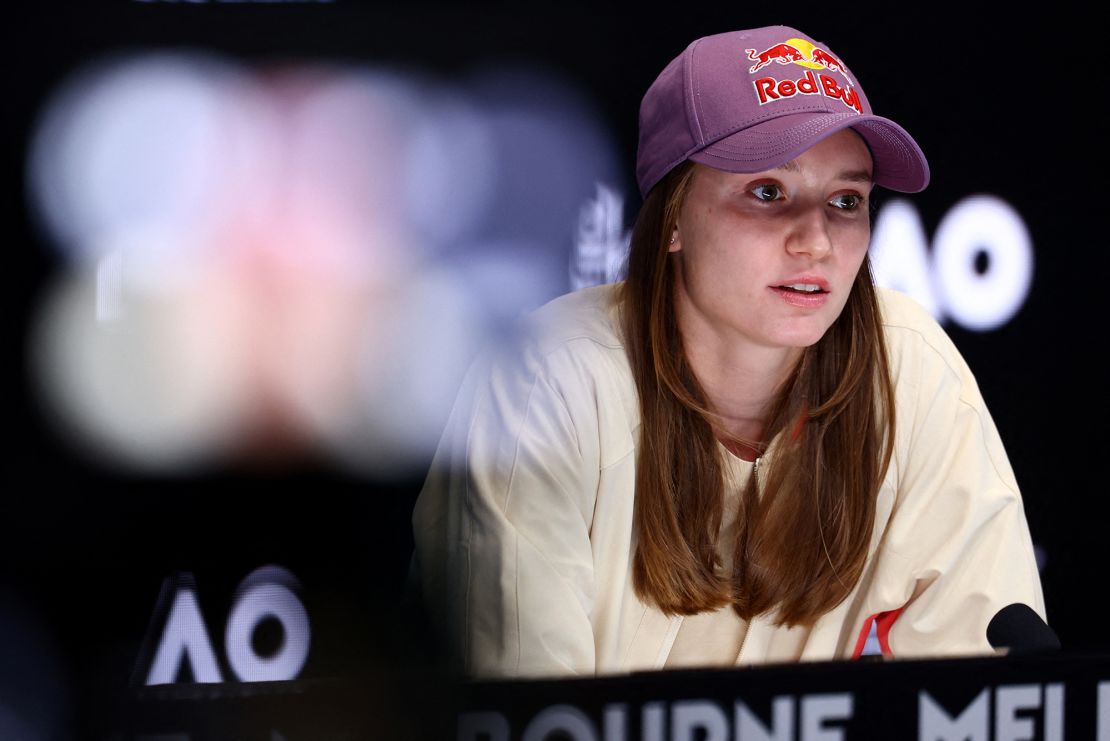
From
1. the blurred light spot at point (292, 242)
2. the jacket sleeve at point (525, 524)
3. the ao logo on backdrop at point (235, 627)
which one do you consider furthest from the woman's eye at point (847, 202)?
the ao logo on backdrop at point (235, 627)

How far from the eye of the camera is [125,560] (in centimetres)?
168

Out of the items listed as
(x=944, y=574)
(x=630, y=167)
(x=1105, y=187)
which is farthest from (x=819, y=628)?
(x=1105, y=187)

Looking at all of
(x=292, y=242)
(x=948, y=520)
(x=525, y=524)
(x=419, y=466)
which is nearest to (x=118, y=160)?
(x=292, y=242)

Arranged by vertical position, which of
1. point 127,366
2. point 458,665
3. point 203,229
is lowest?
point 458,665

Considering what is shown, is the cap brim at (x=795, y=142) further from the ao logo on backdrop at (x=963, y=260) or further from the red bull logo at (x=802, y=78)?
the ao logo on backdrop at (x=963, y=260)

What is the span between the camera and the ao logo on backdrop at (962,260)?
1916mm

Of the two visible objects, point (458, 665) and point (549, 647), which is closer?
point (549, 647)

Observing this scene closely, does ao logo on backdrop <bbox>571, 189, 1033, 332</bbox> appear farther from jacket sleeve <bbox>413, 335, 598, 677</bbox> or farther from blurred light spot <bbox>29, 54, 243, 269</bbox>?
blurred light spot <bbox>29, 54, 243, 269</bbox>

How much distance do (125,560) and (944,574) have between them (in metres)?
1.15

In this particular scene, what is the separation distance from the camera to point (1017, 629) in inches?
43.6

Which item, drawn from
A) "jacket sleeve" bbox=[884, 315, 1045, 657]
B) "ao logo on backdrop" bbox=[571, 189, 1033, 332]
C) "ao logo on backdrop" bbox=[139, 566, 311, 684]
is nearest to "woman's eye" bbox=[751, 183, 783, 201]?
"jacket sleeve" bbox=[884, 315, 1045, 657]

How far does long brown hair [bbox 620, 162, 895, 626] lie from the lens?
1146 millimetres

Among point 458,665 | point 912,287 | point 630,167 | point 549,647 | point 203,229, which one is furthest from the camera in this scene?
point 912,287

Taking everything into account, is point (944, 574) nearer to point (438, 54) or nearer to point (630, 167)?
point (630, 167)
